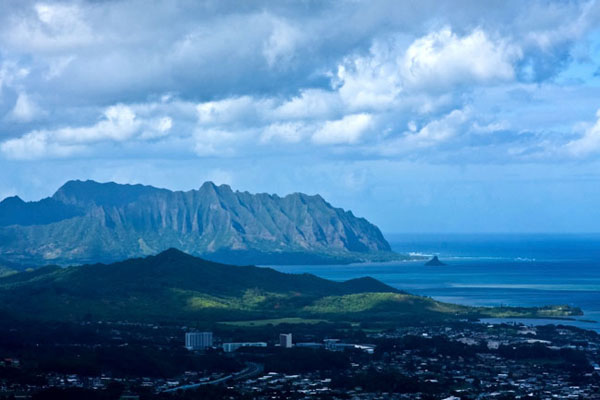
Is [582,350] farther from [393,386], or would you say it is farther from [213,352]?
[213,352]

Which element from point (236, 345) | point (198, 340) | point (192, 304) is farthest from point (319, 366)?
point (192, 304)

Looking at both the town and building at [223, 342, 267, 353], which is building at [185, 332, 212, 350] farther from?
building at [223, 342, 267, 353]

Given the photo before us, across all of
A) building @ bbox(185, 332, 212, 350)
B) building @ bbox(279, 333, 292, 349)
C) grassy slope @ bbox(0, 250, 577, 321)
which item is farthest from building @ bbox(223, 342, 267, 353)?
grassy slope @ bbox(0, 250, 577, 321)

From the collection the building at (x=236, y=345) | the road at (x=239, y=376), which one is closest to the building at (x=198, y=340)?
the building at (x=236, y=345)

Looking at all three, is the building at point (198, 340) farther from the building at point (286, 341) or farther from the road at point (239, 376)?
the road at point (239, 376)

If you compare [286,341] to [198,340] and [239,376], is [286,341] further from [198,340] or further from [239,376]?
[239,376]
